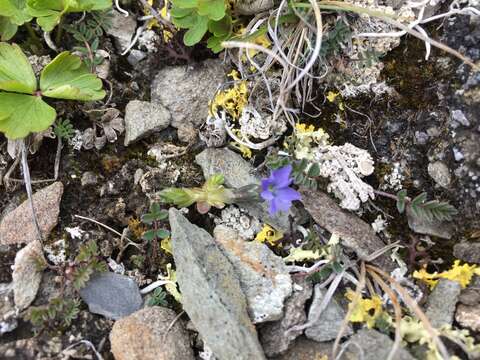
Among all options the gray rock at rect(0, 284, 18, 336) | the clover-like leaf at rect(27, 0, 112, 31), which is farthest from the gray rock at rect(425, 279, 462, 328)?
the clover-like leaf at rect(27, 0, 112, 31)

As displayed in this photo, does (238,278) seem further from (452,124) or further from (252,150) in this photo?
(452,124)

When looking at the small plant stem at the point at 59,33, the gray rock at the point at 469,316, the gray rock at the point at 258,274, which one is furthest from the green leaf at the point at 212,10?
the gray rock at the point at 469,316

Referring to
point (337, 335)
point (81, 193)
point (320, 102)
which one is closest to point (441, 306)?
point (337, 335)

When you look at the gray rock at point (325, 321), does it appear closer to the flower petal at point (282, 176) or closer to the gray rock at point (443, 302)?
the gray rock at point (443, 302)

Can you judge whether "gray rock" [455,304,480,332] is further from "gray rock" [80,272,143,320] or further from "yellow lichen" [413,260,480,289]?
"gray rock" [80,272,143,320]

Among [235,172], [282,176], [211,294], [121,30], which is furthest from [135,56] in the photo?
[211,294]
